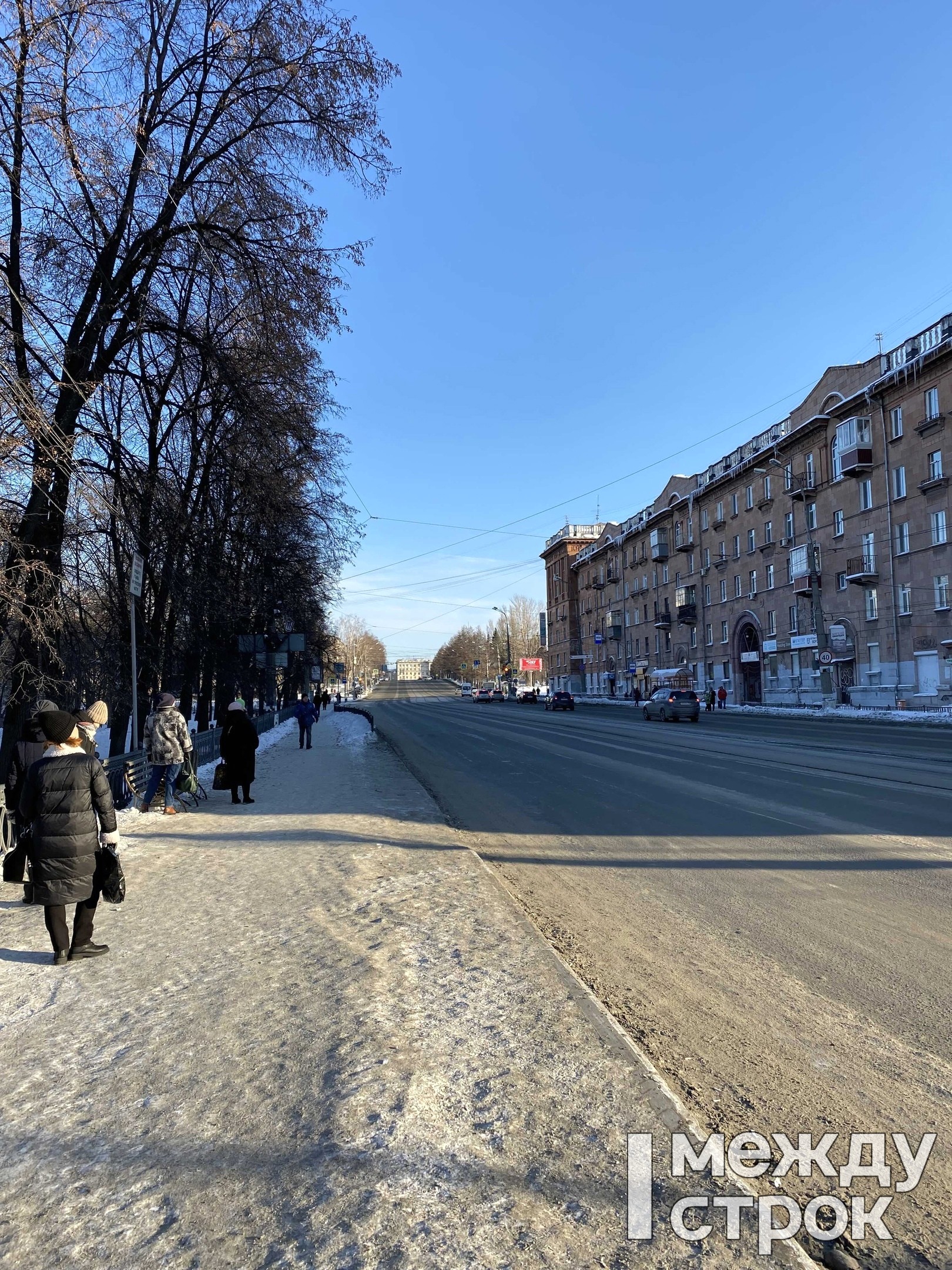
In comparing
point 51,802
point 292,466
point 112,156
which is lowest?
point 51,802

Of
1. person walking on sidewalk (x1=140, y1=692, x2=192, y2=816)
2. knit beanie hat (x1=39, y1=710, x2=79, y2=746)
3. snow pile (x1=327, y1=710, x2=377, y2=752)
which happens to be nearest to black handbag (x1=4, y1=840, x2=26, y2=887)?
knit beanie hat (x1=39, y1=710, x2=79, y2=746)

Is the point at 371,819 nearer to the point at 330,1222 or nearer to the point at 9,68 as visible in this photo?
the point at 330,1222

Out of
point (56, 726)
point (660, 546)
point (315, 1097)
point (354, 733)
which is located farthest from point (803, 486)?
point (315, 1097)

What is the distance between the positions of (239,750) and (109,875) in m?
7.66

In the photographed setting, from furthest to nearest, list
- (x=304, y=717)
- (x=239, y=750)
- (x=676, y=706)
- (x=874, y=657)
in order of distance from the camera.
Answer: (x=874, y=657)
(x=676, y=706)
(x=304, y=717)
(x=239, y=750)

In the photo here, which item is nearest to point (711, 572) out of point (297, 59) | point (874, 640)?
point (874, 640)

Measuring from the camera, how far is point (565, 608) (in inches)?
4279

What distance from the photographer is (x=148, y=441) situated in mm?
17609

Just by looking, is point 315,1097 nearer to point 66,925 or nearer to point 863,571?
point 66,925

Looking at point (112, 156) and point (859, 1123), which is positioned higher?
point (112, 156)

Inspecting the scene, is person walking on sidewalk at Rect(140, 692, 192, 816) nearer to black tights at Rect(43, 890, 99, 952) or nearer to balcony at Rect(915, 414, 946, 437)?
black tights at Rect(43, 890, 99, 952)

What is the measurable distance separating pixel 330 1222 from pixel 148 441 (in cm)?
1747

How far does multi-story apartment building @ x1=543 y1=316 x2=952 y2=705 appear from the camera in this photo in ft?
125

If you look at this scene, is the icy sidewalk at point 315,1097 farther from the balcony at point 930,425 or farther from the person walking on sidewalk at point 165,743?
the balcony at point 930,425
